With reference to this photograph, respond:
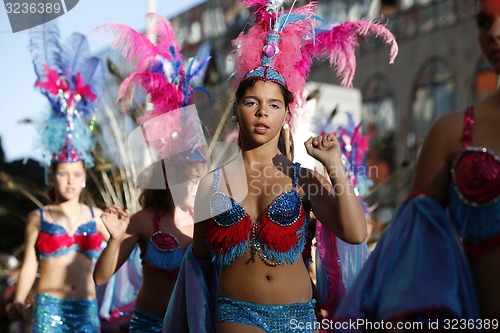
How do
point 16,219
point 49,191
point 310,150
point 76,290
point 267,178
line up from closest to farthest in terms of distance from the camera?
point 310,150, point 267,178, point 76,290, point 49,191, point 16,219

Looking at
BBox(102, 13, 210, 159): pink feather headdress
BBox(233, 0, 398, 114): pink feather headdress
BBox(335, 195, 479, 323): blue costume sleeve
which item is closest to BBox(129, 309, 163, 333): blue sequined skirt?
BBox(102, 13, 210, 159): pink feather headdress

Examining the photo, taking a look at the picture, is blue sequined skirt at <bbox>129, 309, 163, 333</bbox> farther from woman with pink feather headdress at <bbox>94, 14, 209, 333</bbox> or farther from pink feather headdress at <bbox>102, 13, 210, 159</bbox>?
pink feather headdress at <bbox>102, 13, 210, 159</bbox>

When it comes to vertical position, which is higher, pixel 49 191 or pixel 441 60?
pixel 441 60

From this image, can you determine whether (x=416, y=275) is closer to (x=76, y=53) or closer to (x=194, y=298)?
(x=194, y=298)

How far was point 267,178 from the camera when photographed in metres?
3.79

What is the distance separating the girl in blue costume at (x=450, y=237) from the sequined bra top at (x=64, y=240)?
408 centimetres

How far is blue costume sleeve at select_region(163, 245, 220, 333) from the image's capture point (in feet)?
12.7

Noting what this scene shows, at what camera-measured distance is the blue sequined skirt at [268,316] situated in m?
3.55

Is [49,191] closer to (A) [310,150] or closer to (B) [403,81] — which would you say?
(A) [310,150]

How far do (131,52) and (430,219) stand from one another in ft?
11.1

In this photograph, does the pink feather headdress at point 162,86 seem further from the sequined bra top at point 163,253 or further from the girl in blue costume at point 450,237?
the girl in blue costume at point 450,237

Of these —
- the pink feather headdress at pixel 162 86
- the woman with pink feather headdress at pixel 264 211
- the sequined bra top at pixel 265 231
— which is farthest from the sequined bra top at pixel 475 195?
the pink feather headdress at pixel 162 86

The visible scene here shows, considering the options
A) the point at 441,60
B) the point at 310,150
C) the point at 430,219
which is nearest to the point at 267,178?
the point at 310,150

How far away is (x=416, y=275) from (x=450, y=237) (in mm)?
172
